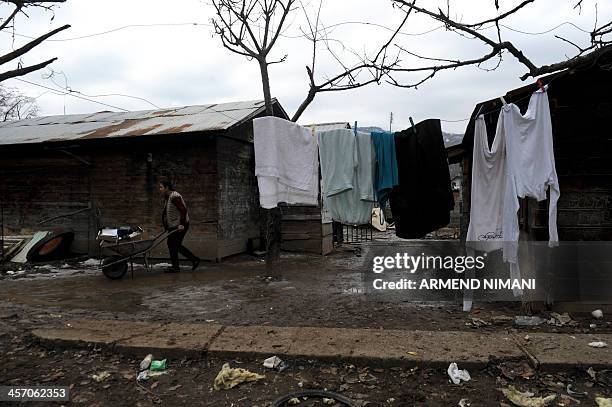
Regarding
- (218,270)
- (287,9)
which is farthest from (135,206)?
(287,9)

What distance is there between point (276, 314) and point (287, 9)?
8.13 metres

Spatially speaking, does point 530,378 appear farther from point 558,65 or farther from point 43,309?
point 43,309

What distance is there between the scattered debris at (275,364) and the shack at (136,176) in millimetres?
6280

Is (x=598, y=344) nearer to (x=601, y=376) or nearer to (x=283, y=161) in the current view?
(x=601, y=376)

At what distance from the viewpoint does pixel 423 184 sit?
191 inches

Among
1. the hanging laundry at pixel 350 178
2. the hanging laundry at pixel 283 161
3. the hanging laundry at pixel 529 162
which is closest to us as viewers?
the hanging laundry at pixel 529 162

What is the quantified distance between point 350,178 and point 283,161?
102cm

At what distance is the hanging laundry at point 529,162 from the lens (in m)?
4.50

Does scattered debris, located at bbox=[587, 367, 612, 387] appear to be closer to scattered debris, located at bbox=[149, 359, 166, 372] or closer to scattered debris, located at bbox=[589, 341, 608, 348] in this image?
scattered debris, located at bbox=[589, 341, 608, 348]

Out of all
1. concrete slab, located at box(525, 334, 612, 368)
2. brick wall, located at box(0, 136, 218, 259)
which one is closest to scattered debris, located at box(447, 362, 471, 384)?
concrete slab, located at box(525, 334, 612, 368)

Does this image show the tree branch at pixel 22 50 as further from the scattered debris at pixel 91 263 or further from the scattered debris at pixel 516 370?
the scattered debris at pixel 91 263

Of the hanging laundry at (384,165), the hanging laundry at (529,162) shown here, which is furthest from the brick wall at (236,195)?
the hanging laundry at (529,162)

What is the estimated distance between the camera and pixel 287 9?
1047 cm

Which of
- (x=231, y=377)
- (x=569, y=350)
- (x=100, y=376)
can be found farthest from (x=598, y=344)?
(x=100, y=376)
